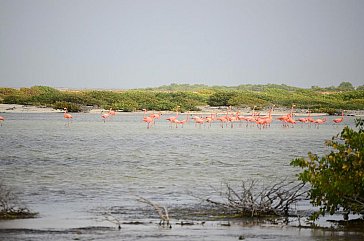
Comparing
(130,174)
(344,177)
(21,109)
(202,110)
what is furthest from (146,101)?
(344,177)

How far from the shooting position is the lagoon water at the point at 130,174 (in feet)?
33.4

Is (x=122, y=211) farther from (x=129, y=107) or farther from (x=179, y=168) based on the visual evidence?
(x=129, y=107)

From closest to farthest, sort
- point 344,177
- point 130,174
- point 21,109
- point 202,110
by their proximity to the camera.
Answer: point 344,177 → point 130,174 → point 21,109 → point 202,110

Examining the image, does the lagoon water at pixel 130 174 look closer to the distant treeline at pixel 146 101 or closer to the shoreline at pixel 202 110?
the shoreline at pixel 202 110

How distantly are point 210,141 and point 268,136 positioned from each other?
460cm

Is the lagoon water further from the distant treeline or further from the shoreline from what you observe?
the distant treeline

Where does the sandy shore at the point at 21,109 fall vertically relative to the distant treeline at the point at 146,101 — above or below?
below

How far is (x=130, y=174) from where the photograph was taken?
18.0 m

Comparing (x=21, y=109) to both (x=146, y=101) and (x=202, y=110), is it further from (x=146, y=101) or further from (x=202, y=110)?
(x=202, y=110)

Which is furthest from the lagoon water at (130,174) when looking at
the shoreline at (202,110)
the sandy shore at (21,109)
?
the shoreline at (202,110)

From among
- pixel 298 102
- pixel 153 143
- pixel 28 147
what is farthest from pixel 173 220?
pixel 298 102

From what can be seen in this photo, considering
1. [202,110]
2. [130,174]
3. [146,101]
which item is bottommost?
[130,174]

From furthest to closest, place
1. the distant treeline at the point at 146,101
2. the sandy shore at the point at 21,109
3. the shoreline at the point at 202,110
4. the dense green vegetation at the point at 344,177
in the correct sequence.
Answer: the distant treeline at the point at 146,101, the shoreline at the point at 202,110, the sandy shore at the point at 21,109, the dense green vegetation at the point at 344,177

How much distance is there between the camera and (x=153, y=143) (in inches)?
1139
